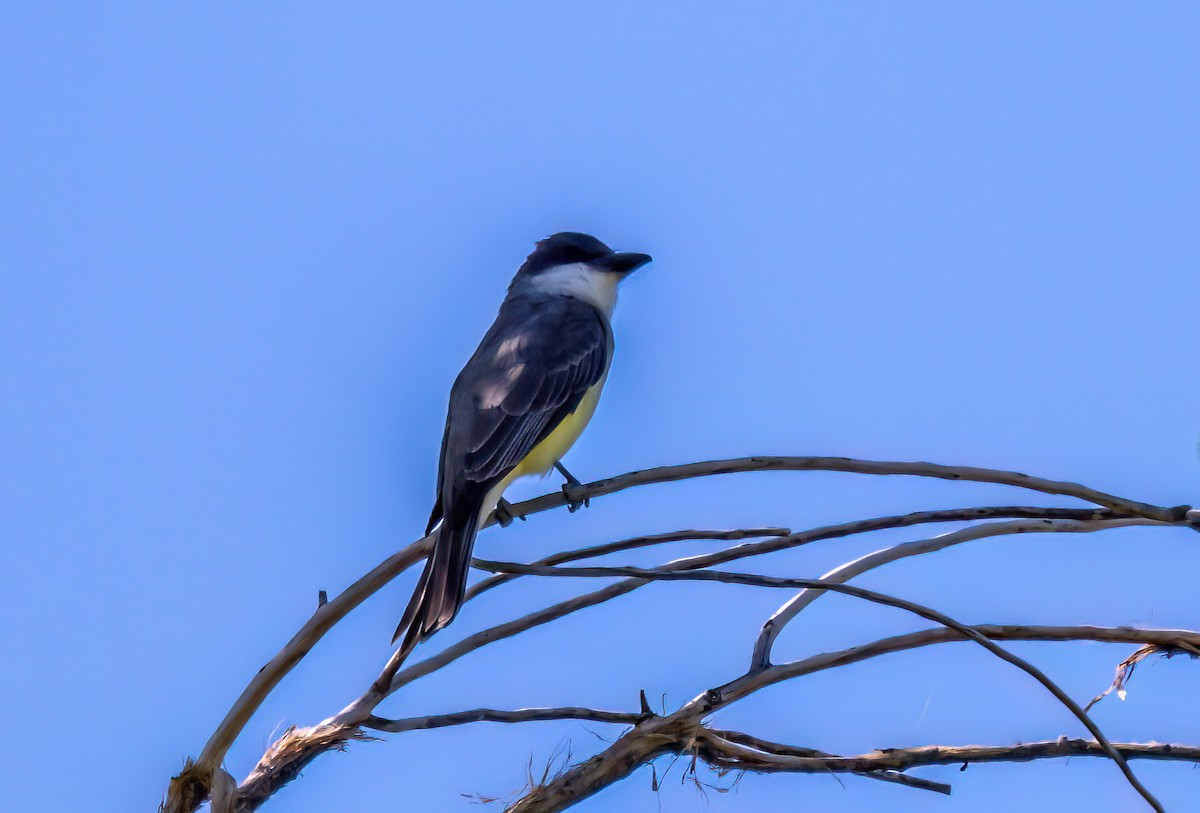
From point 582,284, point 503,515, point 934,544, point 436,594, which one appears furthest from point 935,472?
point 582,284

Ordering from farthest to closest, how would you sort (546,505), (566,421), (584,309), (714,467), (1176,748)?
(584,309), (566,421), (546,505), (714,467), (1176,748)

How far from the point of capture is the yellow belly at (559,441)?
16.9 ft

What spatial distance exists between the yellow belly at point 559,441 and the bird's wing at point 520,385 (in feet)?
0.23

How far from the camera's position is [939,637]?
7.94ft

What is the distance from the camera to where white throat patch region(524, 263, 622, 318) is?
21.0 ft

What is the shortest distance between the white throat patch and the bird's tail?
9.15 feet

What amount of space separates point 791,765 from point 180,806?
1.16m

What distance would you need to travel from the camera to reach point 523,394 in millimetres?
5012

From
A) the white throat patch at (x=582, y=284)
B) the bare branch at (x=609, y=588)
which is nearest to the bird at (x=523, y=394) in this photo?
the white throat patch at (x=582, y=284)

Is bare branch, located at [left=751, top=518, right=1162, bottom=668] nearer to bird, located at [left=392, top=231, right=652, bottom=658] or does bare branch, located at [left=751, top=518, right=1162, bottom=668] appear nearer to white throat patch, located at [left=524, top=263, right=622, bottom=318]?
bird, located at [left=392, top=231, right=652, bottom=658]

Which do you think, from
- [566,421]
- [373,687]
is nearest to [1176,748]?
[373,687]

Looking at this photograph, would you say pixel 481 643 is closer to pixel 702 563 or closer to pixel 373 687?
pixel 373 687

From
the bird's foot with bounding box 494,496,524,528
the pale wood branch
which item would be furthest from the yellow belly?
the pale wood branch

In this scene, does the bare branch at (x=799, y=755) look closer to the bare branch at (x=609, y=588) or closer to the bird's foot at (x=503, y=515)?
the bare branch at (x=609, y=588)
